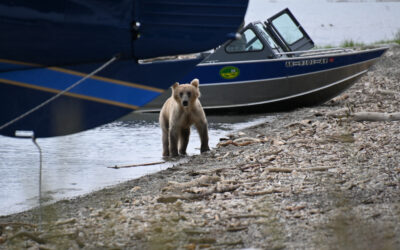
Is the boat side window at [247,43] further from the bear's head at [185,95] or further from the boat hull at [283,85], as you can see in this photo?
the bear's head at [185,95]

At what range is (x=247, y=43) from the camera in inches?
570

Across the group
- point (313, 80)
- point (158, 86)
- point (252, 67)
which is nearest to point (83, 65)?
point (158, 86)

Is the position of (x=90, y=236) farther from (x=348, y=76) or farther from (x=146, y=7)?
(x=348, y=76)

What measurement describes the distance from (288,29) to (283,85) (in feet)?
4.75

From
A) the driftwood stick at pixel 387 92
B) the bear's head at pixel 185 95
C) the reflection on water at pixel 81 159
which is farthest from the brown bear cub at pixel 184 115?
the driftwood stick at pixel 387 92

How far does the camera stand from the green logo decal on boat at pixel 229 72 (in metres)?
14.1

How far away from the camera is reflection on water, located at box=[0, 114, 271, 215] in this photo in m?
8.09

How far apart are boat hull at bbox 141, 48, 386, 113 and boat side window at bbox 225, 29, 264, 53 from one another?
37 cm

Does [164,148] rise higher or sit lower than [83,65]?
lower

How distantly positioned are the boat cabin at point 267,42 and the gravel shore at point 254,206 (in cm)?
526

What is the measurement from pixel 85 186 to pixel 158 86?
1809 mm

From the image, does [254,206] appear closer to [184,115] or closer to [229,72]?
[184,115]

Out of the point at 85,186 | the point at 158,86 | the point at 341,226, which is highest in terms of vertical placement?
the point at 158,86

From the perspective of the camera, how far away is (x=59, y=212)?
6457mm
